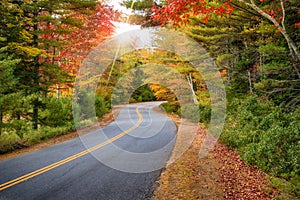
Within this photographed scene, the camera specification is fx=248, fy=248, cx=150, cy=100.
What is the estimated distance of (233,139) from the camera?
442 inches

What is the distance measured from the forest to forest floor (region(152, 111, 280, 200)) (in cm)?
51

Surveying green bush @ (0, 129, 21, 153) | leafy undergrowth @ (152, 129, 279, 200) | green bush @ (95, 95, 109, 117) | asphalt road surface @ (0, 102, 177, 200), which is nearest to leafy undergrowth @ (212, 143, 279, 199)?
leafy undergrowth @ (152, 129, 279, 200)

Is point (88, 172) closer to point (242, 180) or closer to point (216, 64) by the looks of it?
point (242, 180)

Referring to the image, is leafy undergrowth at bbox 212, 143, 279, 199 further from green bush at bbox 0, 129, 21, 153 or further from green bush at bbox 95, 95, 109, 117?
green bush at bbox 95, 95, 109, 117

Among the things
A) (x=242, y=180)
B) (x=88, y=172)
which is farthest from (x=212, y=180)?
(x=88, y=172)

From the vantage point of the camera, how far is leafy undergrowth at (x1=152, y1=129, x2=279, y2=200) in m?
6.14

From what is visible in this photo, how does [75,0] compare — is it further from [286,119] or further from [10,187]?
[286,119]

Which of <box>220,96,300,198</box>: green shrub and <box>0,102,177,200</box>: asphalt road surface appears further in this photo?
<box>220,96,300,198</box>: green shrub

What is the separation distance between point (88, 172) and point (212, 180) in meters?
3.70

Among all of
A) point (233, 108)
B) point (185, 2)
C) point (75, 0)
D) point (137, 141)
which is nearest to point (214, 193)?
point (185, 2)

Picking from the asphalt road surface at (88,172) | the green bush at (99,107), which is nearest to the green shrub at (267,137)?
the asphalt road surface at (88,172)

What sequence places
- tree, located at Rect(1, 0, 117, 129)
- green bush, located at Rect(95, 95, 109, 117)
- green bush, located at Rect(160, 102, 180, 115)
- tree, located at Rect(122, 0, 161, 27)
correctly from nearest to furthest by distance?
tree, located at Rect(1, 0, 117, 129) < tree, located at Rect(122, 0, 161, 27) < green bush, located at Rect(95, 95, 109, 117) < green bush, located at Rect(160, 102, 180, 115)

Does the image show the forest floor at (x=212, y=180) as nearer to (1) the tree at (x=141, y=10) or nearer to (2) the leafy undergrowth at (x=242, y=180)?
(2) the leafy undergrowth at (x=242, y=180)

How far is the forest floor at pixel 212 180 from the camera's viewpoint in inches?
242
